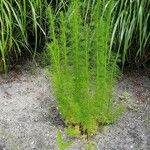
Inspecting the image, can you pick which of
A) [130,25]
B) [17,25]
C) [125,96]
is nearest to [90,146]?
[125,96]

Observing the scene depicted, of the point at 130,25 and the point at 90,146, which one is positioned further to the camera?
the point at 130,25

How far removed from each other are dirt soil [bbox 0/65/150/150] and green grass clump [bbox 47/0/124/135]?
0.35ft

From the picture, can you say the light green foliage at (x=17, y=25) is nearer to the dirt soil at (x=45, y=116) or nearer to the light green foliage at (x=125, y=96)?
the dirt soil at (x=45, y=116)

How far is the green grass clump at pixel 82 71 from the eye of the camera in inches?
79.4

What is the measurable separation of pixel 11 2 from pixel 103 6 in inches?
21.1

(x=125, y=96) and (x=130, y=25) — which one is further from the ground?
(x=130, y=25)

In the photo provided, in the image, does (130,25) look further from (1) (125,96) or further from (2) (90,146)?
(2) (90,146)

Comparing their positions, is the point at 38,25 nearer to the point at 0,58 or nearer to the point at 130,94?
the point at 0,58

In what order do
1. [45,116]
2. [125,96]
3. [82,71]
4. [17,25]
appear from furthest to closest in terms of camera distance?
[17,25] → [125,96] → [45,116] → [82,71]

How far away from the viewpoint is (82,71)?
81.4 inches

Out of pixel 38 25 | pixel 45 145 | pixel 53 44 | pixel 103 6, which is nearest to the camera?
pixel 53 44

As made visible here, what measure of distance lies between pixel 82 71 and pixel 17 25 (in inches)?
29.4

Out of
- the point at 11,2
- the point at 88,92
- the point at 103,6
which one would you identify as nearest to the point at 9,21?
the point at 11,2

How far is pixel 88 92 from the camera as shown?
2129 millimetres
